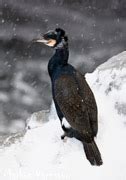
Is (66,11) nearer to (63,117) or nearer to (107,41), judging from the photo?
(107,41)

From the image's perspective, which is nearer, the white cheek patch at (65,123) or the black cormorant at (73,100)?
the black cormorant at (73,100)

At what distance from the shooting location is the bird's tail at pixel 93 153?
740 cm

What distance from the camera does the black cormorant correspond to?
7.58 meters

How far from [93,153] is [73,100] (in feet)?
2.44

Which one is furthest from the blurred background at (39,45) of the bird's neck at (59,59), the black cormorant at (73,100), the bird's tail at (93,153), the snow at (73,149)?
the bird's tail at (93,153)

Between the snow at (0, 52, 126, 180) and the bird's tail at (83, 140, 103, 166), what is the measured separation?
0.06m

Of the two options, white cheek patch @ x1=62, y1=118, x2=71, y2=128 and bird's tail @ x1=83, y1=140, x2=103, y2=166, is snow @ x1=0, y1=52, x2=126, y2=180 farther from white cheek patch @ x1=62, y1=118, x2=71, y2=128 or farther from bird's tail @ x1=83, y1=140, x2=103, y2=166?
white cheek patch @ x1=62, y1=118, x2=71, y2=128

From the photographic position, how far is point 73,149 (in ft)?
25.5

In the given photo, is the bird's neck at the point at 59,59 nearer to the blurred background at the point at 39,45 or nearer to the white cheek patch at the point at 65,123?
the white cheek patch at the point at 65,123

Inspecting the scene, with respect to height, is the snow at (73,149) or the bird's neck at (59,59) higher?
the bird's neck at (59,59)

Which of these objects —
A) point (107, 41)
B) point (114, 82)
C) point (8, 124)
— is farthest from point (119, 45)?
point (114, 82)

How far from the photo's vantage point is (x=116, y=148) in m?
7.66

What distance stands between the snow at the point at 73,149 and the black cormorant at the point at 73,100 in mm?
155

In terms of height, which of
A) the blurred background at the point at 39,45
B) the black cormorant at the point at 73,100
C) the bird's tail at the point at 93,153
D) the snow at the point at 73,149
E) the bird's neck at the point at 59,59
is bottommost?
the blurred background at the point at 39,45
